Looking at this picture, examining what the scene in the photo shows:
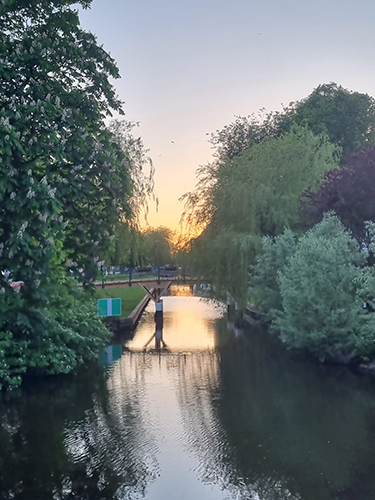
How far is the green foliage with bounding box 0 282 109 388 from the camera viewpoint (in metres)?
13.2

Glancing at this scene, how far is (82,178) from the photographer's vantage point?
36.1 feet

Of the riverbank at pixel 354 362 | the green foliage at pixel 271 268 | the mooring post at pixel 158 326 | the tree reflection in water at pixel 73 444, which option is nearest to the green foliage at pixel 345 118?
the mooring post at pixel 158 326

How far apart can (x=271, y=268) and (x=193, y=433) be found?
1132cm

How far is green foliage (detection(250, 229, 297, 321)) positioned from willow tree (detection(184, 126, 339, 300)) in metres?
1.34

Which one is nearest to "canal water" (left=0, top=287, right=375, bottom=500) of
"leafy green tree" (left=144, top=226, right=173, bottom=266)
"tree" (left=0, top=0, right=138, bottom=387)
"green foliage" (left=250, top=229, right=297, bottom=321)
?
"tree" (left=0, top=0, right=138, bottom=387)

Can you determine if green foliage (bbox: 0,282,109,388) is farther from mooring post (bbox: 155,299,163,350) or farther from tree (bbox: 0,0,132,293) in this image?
mooring post (bbox: 155,299,163,350)

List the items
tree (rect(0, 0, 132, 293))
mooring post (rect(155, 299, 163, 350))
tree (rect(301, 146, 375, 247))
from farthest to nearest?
mooring post (rect(155, 299, 163, 350)) < tree (rect(301, 146, 375, 247)) < tree (rect(0, 0, 132, 293))

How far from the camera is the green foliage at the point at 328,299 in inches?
652

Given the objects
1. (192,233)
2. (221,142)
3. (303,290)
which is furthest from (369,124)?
(303,290)

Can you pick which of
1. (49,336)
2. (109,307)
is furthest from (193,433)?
(109,307)

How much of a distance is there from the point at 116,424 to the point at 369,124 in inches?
1203

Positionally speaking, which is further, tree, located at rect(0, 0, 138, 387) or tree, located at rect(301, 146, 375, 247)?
tree, located at rect(301, 146, 375, 247)

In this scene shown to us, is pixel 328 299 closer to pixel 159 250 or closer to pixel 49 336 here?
pixel 49 336

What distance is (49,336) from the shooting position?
15.4 metres
